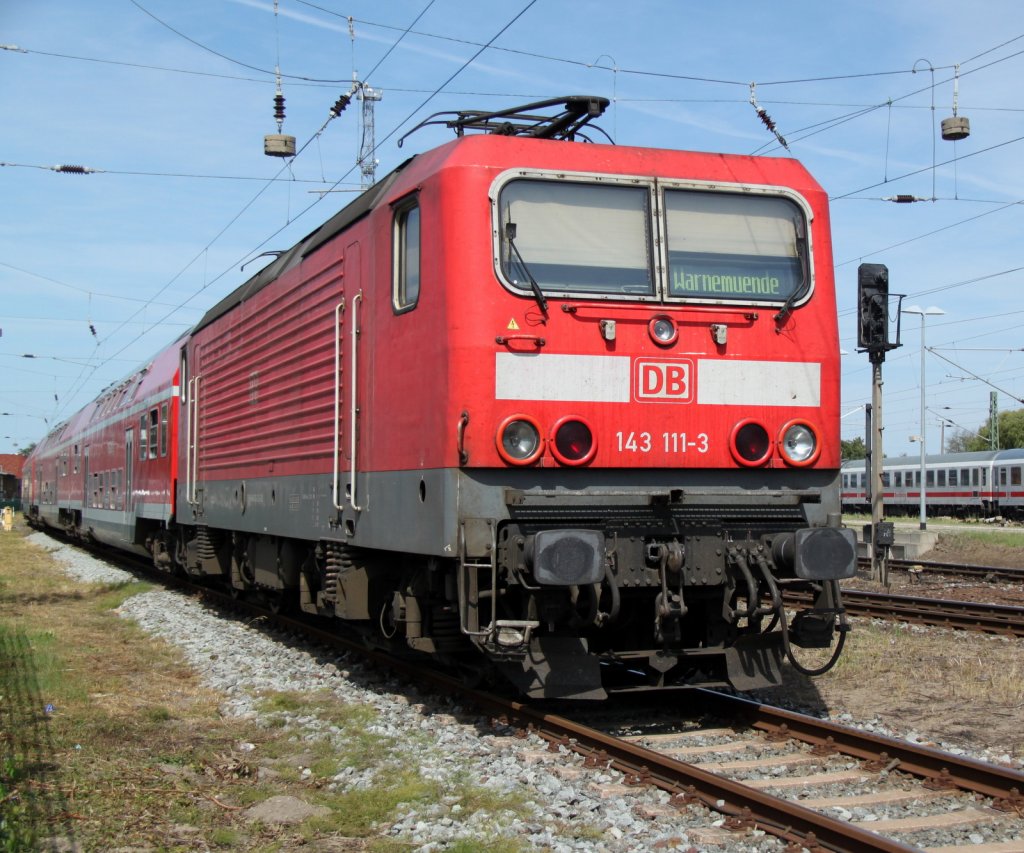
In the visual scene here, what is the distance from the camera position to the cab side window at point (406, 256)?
7414 millimetres

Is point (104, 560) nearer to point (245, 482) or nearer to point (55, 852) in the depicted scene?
point (245, 482)

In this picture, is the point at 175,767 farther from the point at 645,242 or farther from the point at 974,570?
the point at 974,570

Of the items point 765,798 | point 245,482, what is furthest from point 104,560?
point 765,798

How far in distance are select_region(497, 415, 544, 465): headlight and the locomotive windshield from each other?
0.84 m

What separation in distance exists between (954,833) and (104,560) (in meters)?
24.1

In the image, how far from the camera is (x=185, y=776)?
6195mm

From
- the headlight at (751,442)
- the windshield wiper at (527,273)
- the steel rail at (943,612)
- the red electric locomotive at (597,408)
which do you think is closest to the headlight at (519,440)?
the red electric locomotive at (597,408)

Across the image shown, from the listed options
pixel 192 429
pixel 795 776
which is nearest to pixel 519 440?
pixel 795 776

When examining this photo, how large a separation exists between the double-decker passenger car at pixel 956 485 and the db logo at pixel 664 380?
1698 inches

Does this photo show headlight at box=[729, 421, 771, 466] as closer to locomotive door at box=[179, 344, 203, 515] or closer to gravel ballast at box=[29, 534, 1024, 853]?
gravel ballast at box=[29, 534, 1024, 853]

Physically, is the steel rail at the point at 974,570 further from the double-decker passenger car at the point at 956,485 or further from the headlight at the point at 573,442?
the double-decker passenger car at the point at 956,485

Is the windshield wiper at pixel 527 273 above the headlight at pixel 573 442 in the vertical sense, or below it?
above

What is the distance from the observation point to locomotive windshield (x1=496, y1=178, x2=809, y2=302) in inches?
276

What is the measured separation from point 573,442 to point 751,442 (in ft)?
4.06
